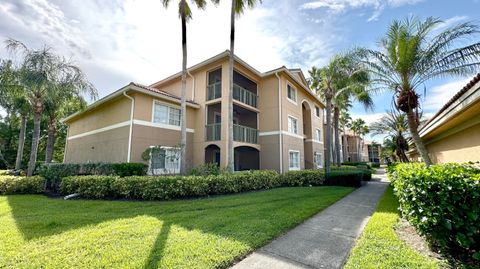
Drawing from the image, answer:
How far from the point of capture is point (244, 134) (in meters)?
15.5

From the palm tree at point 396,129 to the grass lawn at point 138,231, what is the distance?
17.8 metres

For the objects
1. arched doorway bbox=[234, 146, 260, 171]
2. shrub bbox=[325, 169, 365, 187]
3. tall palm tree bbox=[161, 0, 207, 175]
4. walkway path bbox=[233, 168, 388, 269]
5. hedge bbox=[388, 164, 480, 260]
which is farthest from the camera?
arched doorway bbox=[234, 146, 260, 171]

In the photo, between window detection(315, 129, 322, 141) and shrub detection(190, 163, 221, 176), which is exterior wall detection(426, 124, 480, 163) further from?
window detection(315, 129, 322, 141)

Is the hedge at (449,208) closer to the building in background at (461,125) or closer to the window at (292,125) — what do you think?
the building in background at (461,125)

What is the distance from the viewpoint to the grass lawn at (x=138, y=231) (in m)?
3.76

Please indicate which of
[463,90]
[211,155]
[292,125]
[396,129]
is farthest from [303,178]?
[396,129]

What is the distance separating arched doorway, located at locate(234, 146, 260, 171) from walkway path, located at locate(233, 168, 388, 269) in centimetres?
1139

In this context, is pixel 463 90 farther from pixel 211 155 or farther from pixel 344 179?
pixel 211 155

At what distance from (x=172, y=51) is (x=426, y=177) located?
14.4 m

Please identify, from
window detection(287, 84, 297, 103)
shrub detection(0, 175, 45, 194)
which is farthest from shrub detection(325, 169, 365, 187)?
shrub detection(0, 175, 45, 194)

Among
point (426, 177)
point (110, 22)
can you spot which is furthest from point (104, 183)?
point (426, 177)

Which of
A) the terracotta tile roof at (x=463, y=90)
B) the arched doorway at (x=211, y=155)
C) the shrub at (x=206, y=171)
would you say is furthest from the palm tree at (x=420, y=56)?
the arched doorway at (x=211, y=155)

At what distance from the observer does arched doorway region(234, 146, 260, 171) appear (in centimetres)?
1826

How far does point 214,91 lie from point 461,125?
12647 mm
